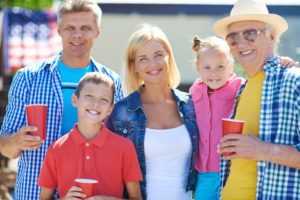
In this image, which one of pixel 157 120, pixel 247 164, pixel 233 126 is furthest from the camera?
pixel 157 120

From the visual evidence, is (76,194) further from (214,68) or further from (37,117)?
(214,68)

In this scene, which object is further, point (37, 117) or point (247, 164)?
point (37, 117)

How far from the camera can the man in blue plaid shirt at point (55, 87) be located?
4.46 meters

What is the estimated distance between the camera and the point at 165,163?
4.16 meters

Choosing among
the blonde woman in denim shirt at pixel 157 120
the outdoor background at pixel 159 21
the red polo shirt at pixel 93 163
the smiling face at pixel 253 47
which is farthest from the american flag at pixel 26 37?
the smiling face at pixel 253 47

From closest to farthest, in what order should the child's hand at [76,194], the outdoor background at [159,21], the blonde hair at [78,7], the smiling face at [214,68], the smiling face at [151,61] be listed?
1. the child's hand at [76,194]
2. the smiling face at [151,61]
3. the smiling face at [214,68]
4. the blonde hair at [78,7]
5. the outdoor background at [159,21]

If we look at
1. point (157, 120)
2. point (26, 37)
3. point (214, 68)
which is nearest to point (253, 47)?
point (214, 68)

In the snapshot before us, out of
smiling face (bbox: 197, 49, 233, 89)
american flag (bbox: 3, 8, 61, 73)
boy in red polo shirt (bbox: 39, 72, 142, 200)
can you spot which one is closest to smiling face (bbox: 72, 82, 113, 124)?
boy in red polo shirt (bbox: 39, 72, 142, 200)

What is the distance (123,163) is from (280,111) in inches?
34.5

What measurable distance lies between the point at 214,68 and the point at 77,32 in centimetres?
85

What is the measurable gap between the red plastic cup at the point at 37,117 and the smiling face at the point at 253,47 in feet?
3.46

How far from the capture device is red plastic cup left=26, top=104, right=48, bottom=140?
3.99m

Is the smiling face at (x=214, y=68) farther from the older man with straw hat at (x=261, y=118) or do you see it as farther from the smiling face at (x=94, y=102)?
the smiling face at (x=94, y=102)

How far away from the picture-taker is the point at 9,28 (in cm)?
1142
